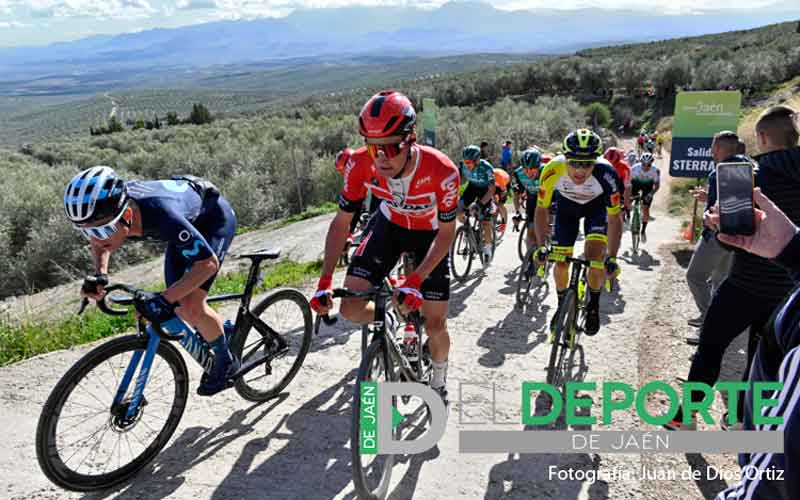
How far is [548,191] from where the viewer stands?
19.0 feet

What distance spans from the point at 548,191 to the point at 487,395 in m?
2.27

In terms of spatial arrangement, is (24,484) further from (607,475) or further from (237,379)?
(607,475)

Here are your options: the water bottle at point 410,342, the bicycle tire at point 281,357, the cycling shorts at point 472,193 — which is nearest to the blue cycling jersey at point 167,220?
the bicycle tire at point 281,357

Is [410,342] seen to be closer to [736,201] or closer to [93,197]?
[93,197]

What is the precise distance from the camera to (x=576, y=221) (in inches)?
232

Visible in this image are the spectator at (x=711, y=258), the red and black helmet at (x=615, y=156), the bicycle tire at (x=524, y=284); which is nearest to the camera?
the spectator at (x=711, y=258)

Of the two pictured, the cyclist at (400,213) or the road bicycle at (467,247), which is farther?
the road bicycle at (467,247)

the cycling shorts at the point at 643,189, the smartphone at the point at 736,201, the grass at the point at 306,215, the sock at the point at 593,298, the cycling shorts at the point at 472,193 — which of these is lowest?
the grass at the point at 306,215

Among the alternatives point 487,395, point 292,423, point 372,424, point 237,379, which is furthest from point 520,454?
point 237,379

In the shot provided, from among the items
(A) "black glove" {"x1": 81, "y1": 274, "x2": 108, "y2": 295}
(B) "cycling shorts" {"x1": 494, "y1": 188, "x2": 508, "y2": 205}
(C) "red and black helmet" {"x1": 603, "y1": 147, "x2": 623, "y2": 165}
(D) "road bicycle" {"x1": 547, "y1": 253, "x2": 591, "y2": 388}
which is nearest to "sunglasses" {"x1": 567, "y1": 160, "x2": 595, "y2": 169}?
(D) "road bicycle" {"x1": 547, "y1": 253, "x2": 591, "y2": 388}

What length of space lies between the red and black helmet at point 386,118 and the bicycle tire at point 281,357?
206 centimetres

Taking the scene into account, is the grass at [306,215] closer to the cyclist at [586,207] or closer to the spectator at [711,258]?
the cyclist at [586,207]

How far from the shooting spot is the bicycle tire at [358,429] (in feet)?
10.5

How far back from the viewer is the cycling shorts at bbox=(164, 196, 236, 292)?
419 centimetres
